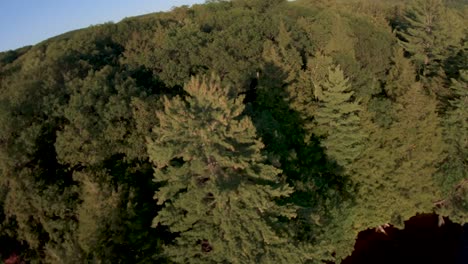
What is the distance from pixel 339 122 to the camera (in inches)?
1334

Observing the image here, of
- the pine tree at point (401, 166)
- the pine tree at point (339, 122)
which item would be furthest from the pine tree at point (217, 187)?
the pine tree at point (401, 166)

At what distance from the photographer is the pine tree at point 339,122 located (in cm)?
3366

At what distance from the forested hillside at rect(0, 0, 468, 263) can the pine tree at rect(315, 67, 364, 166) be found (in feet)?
0.44

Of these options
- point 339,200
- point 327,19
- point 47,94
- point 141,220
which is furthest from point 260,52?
point 141,220

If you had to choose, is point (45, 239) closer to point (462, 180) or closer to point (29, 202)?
point (29, 202)

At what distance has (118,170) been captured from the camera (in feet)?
93.2

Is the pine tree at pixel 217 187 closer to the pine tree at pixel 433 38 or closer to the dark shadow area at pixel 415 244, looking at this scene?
the dark shadow area at pixel 415 244

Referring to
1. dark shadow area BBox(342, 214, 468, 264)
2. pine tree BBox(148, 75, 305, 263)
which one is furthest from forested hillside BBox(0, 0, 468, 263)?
dark shadow area BBox(342, 214, 468, 264)

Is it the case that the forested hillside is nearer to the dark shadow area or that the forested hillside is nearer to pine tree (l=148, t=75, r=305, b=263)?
pine tree (l=148, t=75, r=305, b=263)

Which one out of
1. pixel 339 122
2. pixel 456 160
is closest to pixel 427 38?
pixel 456 160

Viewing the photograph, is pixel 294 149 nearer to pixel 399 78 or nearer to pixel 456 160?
pixel 399 78

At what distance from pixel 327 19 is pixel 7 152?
36.1 meters

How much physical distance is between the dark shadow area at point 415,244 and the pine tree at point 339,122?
8.68 meters

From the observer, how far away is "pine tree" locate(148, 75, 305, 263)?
71.8ft
